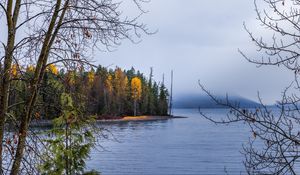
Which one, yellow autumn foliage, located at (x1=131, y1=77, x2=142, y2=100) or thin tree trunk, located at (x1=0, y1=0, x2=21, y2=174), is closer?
thin tree trunk, located at (x1=0, y1=0, x2=21, y2=174)

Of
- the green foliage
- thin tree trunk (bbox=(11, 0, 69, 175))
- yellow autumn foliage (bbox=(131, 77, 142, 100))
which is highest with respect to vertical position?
yellow autumn foliage (bbox=(131, 77, 142, 100))

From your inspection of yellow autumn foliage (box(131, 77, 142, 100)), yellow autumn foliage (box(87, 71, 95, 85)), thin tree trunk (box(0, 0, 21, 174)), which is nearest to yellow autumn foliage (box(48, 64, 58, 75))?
yellow autumn foliage (box(87, 71, 95, 85))

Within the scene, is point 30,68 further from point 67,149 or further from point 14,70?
point 67,149

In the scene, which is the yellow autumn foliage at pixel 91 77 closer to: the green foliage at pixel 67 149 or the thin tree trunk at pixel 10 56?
the thin tree trunk at pixel 10 56

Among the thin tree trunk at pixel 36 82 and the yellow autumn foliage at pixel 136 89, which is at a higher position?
the yellow autumn foliage at pixel 136 89

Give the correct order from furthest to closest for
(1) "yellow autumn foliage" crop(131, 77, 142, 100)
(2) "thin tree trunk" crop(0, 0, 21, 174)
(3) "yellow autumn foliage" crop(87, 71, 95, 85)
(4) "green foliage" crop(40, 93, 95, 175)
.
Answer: (1) "yellow autumn foliage" crop(131, 77, 142, 100) → (4) "green foliage" crop(40, 93, 95, 175) → (3) "yellow autumn foliage" crop(87, 71, 95, 85) → (2) "thin tree trunk" crop(0, 0, 21, 174)

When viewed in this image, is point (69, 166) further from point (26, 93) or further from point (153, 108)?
point (153, 108)

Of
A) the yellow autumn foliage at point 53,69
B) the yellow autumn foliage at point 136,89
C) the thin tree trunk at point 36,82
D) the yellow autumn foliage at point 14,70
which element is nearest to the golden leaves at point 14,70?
the yellow autumn foliage at point 14,70

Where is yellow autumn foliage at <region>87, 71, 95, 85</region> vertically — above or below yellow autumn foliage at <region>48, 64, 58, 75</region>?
below

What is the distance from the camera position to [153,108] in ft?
394

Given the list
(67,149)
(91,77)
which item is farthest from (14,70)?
(67,149)

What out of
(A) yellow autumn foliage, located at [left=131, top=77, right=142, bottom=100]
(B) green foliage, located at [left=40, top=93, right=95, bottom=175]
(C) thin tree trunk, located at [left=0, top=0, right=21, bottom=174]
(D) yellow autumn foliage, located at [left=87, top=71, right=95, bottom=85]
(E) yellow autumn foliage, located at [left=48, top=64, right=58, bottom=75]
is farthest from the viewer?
(A) yellow autumn foliage, located at [left=131, top=77, right=142, bottom=100]

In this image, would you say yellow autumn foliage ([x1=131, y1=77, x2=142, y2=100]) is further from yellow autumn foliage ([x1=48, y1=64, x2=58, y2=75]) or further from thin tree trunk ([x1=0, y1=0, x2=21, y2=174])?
thin tree trunk ([x1=0, y1=0, x2=21, y2=174])

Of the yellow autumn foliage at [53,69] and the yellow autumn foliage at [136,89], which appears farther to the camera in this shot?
the yellow autumn foliage at [136,89]
